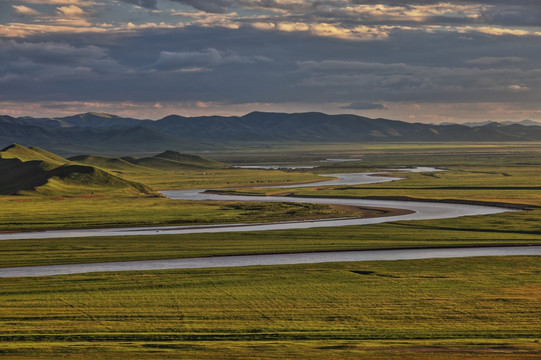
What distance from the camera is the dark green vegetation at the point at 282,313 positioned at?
3441 cm

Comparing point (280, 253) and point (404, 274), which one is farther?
point (280, 253)

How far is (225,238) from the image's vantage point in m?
78.4

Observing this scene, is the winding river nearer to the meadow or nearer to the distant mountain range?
the meadow

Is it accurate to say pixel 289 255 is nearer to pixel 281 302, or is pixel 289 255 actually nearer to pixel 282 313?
pixel 281 302

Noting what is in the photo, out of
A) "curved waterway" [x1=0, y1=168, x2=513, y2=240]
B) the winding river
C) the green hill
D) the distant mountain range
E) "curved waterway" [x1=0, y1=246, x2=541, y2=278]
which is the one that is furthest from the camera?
the green hill

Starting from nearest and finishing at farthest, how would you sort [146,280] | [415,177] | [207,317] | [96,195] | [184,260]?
1. [207,317]
2. [146,280]
3. [184,260]
4. [96,195]
5. [415,177]

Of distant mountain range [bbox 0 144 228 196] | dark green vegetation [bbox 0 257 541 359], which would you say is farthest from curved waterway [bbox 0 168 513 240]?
dark green vegetation [bbox 0 257 541 359]

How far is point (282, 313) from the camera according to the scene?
42.7 meters

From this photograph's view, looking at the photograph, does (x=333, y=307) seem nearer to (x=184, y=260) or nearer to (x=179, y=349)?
(x=179, y=349)

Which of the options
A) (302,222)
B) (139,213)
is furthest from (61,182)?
(302,222)

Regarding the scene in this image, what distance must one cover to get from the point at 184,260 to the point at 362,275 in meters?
18.2

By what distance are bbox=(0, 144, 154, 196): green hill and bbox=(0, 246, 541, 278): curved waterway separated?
87.6 meters

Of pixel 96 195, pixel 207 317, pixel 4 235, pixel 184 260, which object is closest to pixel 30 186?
pixel 96 195

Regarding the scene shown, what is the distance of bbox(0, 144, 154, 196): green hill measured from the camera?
149250mm
